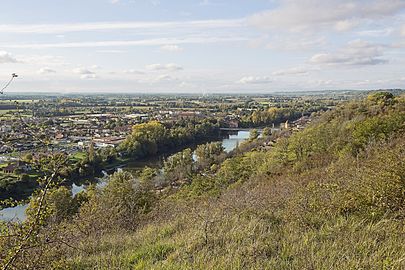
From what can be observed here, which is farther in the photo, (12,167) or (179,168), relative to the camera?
(179,168)


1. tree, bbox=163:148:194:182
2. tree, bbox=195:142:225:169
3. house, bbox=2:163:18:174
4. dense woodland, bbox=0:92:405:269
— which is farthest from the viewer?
tree, bbox=195:142:225:169

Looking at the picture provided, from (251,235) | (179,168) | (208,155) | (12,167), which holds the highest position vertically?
(12,167)

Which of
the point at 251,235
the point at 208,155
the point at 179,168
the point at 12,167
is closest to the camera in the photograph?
the point at 251,235

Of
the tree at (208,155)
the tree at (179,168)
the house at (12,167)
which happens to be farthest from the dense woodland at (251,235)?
the tree at (208,155)

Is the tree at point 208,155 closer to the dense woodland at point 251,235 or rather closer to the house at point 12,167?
the house at point 12,167

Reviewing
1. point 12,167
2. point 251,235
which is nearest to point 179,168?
point 12,167

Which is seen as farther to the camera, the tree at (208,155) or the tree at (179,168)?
the tree at (208,155)

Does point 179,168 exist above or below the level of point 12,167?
below

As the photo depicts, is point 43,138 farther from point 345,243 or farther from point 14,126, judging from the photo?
point 345,243

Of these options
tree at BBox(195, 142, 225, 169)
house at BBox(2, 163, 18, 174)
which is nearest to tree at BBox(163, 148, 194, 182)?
tree at BBox(195, 142, 225, 169)

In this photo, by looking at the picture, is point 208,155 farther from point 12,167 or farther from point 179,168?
point 12,167

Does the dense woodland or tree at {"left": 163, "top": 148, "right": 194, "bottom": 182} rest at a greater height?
the dense woodland

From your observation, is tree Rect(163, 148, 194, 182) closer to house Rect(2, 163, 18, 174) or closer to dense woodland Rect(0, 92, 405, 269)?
house Rect(2, 163, 18, 174)
